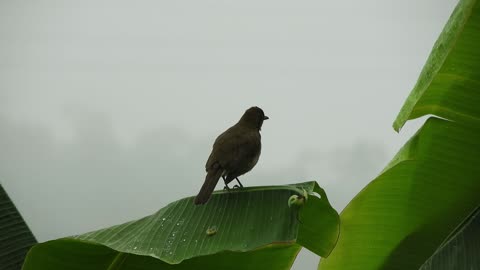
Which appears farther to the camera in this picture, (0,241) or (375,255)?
(375,255)

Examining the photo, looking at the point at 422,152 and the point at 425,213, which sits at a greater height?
the point at 422,152

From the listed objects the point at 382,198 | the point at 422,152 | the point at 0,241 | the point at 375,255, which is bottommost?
the point at 375,255

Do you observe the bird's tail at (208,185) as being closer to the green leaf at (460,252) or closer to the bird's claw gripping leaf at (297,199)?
the bird's claw gripping leaf at (297,199)

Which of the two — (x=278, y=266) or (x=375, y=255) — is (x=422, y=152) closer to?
(x=375, y=255)

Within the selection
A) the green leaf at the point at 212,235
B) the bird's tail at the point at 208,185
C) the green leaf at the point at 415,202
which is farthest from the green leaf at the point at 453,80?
the bird's tail at the point at 208,185

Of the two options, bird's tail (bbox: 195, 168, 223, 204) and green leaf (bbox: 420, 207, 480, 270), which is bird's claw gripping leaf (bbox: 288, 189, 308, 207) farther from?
green leaf (bbox: 420, 207, 480, 270)

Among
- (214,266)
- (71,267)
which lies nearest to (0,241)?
(71,267)

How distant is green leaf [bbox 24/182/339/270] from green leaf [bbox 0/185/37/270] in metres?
0.08

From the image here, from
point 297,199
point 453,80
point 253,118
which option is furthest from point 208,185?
point 453,80

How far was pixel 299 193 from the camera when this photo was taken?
9.00ft

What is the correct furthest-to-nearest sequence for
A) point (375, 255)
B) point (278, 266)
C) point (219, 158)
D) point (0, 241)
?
point (375, 255) < point (219, 158) < point (278, 266) < point (0, 241)

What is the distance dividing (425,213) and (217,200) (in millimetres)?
1232

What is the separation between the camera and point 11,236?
269 centimetres

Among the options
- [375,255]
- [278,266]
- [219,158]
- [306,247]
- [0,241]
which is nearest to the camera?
[0,241]
